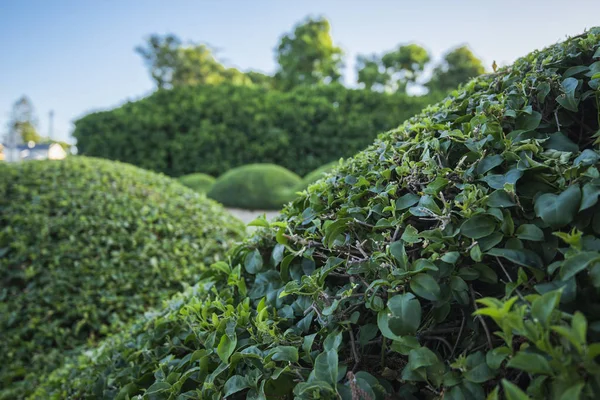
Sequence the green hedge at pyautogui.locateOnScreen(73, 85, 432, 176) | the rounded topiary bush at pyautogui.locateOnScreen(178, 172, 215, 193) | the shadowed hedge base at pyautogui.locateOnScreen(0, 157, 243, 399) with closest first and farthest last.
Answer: the shadowed hedge base at pyautogui.locateOnScreen(0, 157, 243, 399)
the rounded topiary bush at pyautogui.locateOnScreen(178, 172, 215, 193)
the green hedge at pyautogui.locateOnScreen(73, 85, 432, 176)

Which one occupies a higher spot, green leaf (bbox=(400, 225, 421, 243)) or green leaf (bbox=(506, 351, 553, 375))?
green leaf (bbox=(400, 225, 421, 243))

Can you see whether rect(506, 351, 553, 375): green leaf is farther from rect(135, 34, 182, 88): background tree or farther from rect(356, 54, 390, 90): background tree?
rect(135, 34, 182, 88): background tree

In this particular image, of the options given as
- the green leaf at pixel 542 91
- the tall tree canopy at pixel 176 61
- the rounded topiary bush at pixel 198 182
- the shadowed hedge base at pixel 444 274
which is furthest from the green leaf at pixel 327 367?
the tall tree canopy at pixel 176 61

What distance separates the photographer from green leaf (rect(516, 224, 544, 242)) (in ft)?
2.98

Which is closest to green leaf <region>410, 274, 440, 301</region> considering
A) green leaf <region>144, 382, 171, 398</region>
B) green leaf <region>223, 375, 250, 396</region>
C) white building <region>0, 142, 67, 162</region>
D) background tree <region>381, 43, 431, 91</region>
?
green leaf <region>223, 375, 250, 396</region>

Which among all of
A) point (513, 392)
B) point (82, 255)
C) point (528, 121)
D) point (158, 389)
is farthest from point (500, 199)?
point (82, 255)

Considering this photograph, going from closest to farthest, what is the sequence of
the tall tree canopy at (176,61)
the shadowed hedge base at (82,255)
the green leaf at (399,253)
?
the green leaf at (399,253)
the shadowed hedge base at (82,255)
the tall tree canopy at (176,61)

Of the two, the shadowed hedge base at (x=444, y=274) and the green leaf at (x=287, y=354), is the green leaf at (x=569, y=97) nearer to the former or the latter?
the shadowed hedge base at (x=444, y=274)

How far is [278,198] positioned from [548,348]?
7822 mm

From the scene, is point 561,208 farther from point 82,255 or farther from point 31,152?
point 31,152

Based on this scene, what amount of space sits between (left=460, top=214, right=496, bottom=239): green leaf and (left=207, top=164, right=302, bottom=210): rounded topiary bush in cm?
739

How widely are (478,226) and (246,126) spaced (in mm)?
11389

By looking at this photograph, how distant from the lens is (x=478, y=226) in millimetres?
973

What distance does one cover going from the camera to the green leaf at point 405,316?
0.91 m
